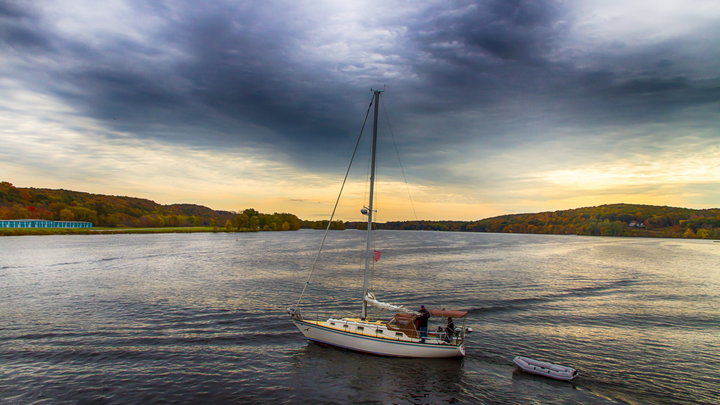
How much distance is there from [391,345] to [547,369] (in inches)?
433

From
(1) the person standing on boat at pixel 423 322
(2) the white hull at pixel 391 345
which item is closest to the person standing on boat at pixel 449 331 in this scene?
(2) the white hull at pixel 391 345

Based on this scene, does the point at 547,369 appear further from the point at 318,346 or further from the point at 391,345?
the point at 318,346

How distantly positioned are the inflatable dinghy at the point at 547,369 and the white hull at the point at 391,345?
4309 mm

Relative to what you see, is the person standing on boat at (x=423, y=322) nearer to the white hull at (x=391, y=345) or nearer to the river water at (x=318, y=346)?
the white hull at (x=391, y=345)

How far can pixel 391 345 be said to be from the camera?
2919 centimetres

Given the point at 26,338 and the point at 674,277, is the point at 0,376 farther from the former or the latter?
the point at 674,277

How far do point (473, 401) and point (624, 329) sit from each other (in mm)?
25713

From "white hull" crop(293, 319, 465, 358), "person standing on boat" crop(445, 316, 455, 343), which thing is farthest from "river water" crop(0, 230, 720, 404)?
"person standing on boat" crop(445, 316, 455, 343)

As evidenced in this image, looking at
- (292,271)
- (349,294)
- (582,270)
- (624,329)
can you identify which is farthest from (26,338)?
(582,270)

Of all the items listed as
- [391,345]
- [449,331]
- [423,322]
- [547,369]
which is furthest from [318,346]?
[547,369]

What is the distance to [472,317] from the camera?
4325 cm

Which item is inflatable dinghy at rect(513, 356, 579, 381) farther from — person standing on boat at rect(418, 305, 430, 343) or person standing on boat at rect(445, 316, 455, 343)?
person standing on boat at rect(418, 305, 430, 343)

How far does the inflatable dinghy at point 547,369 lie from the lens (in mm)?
26203

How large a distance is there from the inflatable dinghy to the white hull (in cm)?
431
